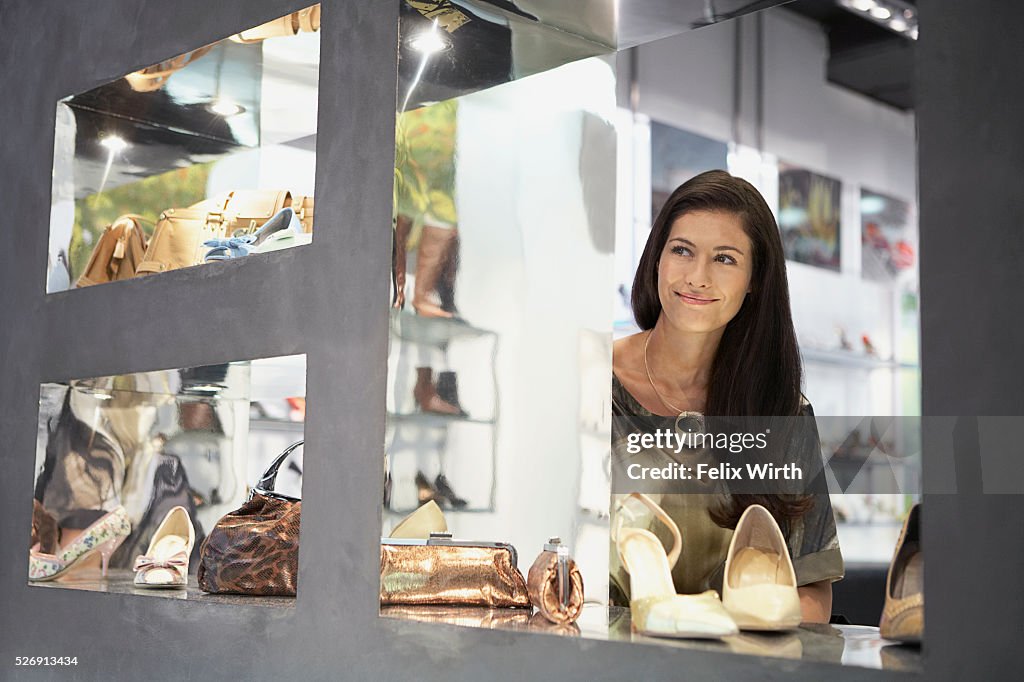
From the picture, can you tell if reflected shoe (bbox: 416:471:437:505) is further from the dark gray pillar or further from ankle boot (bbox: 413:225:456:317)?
the dark gray pillar

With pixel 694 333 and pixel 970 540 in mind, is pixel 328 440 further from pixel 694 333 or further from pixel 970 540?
pixel 970 540

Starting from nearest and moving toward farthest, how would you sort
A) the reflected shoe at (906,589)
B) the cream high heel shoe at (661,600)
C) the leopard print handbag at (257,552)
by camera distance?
the reflected shoe at (906,589) → the cream high heel shoe at (661,600) → the leopard print handbag at (257,552)

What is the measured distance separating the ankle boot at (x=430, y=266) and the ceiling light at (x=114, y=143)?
126 centimetres

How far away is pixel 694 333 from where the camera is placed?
7.70 ft

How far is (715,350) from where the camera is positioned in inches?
91.0

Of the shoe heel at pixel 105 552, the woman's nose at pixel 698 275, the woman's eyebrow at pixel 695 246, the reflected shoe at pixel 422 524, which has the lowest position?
the shoe heel at pixel 105 552

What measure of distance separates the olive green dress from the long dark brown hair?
0.12 ft

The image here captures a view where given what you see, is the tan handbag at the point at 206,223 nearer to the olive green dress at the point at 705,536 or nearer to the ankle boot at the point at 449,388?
the ankle boot at the point at 449,388

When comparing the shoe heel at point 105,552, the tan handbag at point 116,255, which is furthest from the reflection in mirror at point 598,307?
the shoe heel at point 105,552

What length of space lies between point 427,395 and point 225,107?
3.86 ft

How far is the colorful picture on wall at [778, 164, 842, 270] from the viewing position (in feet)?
7.14

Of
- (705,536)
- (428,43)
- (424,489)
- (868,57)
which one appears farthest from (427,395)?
(868,57)

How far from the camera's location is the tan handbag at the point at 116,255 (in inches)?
118

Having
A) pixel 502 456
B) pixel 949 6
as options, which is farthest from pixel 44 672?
pixel 949 6
